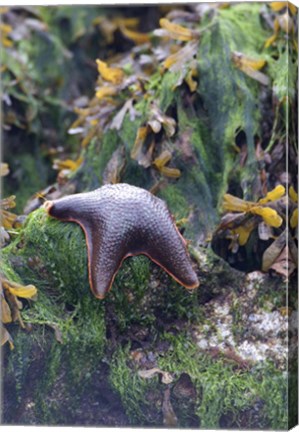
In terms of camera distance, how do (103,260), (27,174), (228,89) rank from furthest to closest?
(27,174)
(228,89)
(103,260)

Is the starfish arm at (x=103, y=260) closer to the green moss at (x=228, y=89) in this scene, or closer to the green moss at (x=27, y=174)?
the green moss at (x=228, y=89)

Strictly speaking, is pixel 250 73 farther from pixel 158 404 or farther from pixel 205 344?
pixel 158 404

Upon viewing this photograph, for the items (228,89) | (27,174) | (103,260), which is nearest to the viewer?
(103,260)

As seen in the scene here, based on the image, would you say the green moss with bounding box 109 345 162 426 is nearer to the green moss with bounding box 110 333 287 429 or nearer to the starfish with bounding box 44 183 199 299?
the green moss with bounding box 110 333 287 429

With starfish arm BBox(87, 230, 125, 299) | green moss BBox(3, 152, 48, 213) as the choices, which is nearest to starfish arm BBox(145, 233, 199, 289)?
starfish arm BBox(87, 230, 125, 299)

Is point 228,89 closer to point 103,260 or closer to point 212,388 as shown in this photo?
point 103,260

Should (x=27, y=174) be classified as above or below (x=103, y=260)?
Answer: below

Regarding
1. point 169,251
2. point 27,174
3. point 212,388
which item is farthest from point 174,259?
point 27,174

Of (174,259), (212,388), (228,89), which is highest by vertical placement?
(228,89)
